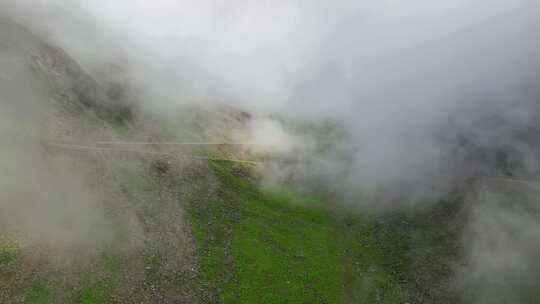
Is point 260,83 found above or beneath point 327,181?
above

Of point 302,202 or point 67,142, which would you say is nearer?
point 67,142

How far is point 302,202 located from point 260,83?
55115 millimetres

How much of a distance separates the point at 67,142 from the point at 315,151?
57166 millimetres

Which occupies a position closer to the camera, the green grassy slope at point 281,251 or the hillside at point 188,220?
the hillside at point 188,220

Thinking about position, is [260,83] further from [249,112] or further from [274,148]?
[274,148]

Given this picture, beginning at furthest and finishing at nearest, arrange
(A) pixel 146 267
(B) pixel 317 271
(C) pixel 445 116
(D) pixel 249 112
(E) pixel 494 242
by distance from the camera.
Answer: (C) pixel 445 116 < (D) pixel 249 112 < (E) pixel 494 242 < (B) pixel 317 271 < (A) pixel 146 267

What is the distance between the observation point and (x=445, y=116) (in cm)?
12812

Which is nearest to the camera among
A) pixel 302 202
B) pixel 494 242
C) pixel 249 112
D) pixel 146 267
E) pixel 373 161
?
pixel 146 267

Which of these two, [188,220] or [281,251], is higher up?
[188,220]

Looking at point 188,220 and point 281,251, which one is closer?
point 188,220

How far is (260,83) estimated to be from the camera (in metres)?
130

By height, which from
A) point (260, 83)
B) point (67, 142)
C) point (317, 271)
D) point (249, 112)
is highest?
point (260, 83)

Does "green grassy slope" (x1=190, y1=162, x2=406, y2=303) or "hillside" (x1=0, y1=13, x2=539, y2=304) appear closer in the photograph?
"hillside" (x1=0, y1=13, x2=539, y2=304)

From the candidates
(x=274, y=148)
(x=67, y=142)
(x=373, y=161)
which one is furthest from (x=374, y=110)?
(x=67, y=142)
